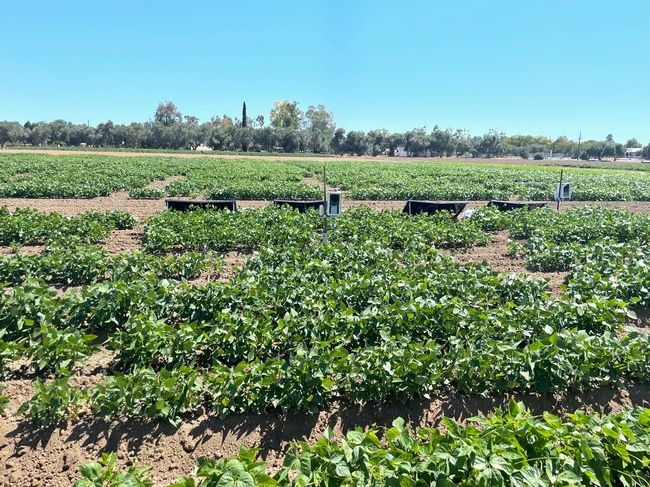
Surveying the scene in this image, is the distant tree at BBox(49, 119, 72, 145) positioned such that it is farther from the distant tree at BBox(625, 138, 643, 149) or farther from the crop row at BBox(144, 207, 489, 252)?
the distant tree at BBox(625, 138, 643, 149)

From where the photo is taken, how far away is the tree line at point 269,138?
273 ft

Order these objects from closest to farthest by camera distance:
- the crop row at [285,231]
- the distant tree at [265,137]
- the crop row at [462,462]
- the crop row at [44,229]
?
the crop row at [462,462] → the crop row at [285,231] → the crop row at [44,229] → the distant tree at [265,137]

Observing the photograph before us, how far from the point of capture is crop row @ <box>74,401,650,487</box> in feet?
6.49

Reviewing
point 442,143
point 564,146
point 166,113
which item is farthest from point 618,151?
point 166,113

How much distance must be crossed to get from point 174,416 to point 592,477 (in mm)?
2716

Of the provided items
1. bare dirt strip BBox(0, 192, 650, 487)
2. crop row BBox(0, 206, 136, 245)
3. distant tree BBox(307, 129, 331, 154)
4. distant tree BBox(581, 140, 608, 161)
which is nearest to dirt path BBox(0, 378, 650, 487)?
bare dirt strip BBox(0, 192, 650, 487)

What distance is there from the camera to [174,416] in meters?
3.04

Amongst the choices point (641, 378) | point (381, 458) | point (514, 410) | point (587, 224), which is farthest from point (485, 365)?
point (587, 224)

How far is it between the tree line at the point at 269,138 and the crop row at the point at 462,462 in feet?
284

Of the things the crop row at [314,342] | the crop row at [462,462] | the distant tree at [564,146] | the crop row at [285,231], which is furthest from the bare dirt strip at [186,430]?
the distant tree at [564,146]

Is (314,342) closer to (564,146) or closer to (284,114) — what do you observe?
(284,114)

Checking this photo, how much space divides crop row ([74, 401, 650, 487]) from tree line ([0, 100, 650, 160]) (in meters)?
86.4

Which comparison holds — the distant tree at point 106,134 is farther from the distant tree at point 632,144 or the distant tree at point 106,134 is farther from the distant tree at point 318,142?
the distant tree at point 632,144

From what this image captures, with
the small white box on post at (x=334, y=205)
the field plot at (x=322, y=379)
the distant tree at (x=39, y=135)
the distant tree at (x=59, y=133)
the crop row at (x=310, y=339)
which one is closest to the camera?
the field plot at (x=322, y=379)
